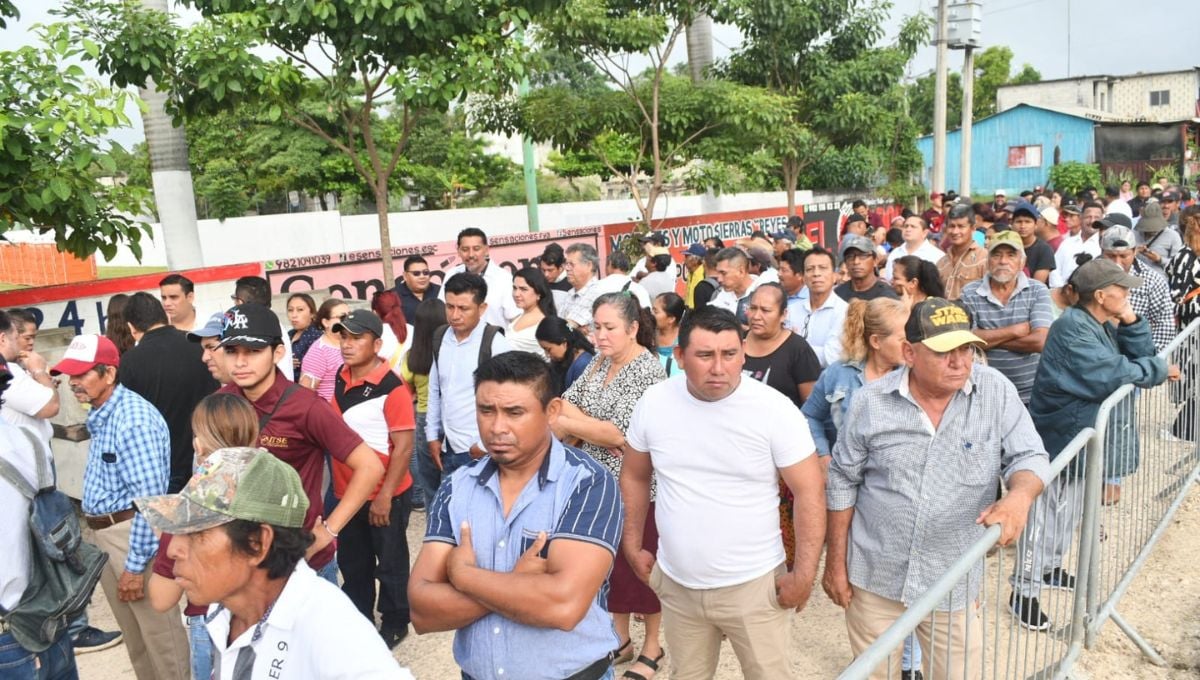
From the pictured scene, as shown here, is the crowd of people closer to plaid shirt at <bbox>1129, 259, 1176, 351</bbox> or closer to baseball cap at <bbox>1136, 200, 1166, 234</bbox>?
plaid shirt at <bbox>1129, 259, 1176, 351</bbox>

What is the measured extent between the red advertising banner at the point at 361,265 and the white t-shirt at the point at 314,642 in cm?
783

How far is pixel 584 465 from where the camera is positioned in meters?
2.54

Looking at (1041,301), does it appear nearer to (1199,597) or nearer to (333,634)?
(1199,597)

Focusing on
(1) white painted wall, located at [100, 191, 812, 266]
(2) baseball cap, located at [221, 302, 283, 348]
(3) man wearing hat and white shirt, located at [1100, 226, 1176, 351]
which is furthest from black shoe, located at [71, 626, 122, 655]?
(1) white painted wall, located at [100, 191, 812, 266]

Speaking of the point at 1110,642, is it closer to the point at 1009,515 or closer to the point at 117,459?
the point at 1009,515

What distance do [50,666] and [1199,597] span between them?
5.57 meters

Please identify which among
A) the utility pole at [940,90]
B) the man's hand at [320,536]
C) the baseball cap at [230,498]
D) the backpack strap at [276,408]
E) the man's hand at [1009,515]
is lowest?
the man's hand at [320,536]

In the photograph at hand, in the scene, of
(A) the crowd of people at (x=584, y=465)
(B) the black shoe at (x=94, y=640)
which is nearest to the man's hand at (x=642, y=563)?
(A) the crowd of people at (x=584, y=465)

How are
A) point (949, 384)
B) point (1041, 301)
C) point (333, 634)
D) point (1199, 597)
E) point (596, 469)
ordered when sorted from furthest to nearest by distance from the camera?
point (1041, 301)
point (1199, 597)
point (949, 384)
point (596, 469)
point (333, 634)

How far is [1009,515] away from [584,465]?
54.8 inches

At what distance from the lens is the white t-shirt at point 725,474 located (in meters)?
3.17

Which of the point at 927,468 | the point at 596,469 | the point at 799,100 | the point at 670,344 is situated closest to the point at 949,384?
the point at 927,468

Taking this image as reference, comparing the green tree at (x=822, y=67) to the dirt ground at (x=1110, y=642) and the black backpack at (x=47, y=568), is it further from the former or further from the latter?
the black backpack at (x=47, y=568)

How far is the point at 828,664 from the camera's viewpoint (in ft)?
14.5
